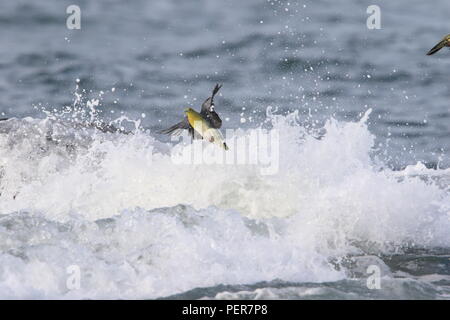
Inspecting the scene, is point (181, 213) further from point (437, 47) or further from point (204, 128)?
point (437, 47)

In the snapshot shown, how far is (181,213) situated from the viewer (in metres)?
6.77

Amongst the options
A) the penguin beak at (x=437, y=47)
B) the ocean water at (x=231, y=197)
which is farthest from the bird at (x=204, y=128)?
the penguin beak at (x=437, y=47)

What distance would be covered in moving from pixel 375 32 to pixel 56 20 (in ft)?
17.5

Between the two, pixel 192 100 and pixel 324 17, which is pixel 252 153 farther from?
pixel 324 17

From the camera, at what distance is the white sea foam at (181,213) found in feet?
20.0

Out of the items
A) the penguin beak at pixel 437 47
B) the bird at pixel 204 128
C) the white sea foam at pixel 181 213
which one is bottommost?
the white sea foam at pixel 181 213

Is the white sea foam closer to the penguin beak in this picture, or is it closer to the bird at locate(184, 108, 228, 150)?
the bird at locate(184, 108, 228, 150)

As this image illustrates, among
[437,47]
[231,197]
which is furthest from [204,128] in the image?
[437,47]

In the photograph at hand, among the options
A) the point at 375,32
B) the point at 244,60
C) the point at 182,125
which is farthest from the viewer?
the point at 375,32

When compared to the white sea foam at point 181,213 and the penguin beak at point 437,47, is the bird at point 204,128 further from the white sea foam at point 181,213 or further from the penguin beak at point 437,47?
the penguin beak at point 437,47

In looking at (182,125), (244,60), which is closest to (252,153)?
(182,125)

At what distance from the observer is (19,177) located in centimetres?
804

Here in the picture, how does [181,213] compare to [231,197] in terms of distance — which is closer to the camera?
[181,213]

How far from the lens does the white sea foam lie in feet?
20.0
